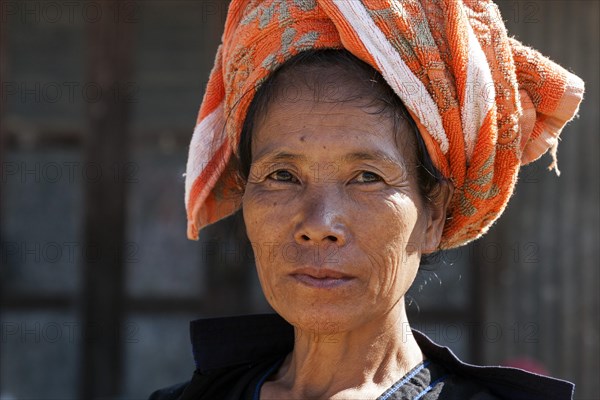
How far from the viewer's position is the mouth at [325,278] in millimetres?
2062

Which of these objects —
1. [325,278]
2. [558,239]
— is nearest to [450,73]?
[325,278]

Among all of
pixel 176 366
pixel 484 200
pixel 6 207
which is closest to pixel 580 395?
pixel 176 366

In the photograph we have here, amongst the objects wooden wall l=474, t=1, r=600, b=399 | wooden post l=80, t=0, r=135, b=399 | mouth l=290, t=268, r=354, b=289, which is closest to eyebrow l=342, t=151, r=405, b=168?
mouth l=290, t=268, r=354, b=289

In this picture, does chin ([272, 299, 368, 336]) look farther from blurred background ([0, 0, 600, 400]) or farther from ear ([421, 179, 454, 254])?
blurred background ([0, 0, 600, 400])

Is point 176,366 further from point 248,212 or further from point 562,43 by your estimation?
point 248,212

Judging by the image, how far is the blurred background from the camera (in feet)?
15.1

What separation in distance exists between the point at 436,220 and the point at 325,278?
1.22ft

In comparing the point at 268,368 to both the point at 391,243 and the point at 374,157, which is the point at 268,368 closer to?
the point at 391,243

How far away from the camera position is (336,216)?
2059mm

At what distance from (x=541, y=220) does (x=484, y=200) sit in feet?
8.41

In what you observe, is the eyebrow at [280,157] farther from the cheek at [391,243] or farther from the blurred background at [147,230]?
the blurred background at [147,230]

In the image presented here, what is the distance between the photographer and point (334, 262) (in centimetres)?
205

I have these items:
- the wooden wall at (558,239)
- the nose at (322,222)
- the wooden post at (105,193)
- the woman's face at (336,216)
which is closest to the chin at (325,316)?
the woman's face at (336,216)

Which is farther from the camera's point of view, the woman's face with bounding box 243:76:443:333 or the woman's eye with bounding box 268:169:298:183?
the woman's eye with bounding box 268:169:298:183
